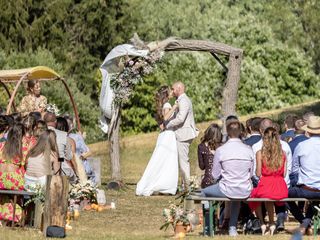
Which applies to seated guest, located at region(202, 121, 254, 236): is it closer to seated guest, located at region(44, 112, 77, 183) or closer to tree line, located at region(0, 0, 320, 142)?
seated guest, located at region(44, 112, 77, 183)

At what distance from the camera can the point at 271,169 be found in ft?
47.3

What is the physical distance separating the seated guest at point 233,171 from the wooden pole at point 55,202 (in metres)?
1.82

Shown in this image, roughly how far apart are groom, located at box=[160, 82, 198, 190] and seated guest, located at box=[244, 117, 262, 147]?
492cm

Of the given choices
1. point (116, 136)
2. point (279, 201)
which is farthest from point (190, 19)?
point (279, 201)

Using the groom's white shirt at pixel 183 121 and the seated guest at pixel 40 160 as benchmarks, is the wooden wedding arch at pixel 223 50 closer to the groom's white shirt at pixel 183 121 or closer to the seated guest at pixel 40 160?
the groom's white shirt at pixel 183 121

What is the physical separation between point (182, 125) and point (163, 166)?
92cm

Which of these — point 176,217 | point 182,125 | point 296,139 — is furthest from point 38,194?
point 182,125

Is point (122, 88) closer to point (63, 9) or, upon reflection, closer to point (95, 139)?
point (95, 139)

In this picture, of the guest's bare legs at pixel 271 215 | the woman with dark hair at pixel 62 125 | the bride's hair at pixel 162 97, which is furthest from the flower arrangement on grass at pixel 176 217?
the bride's hair at pixel 162 97

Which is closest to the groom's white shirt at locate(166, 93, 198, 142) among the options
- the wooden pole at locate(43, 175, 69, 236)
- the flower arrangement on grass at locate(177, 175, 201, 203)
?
the flower arrangement on grass at locate(177, 175, 201, 203)

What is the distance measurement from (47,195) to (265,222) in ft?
10.1

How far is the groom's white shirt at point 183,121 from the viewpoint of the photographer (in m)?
20.7

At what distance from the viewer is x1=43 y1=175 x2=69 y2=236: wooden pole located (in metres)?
14.2

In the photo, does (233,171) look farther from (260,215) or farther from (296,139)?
(296,139)
